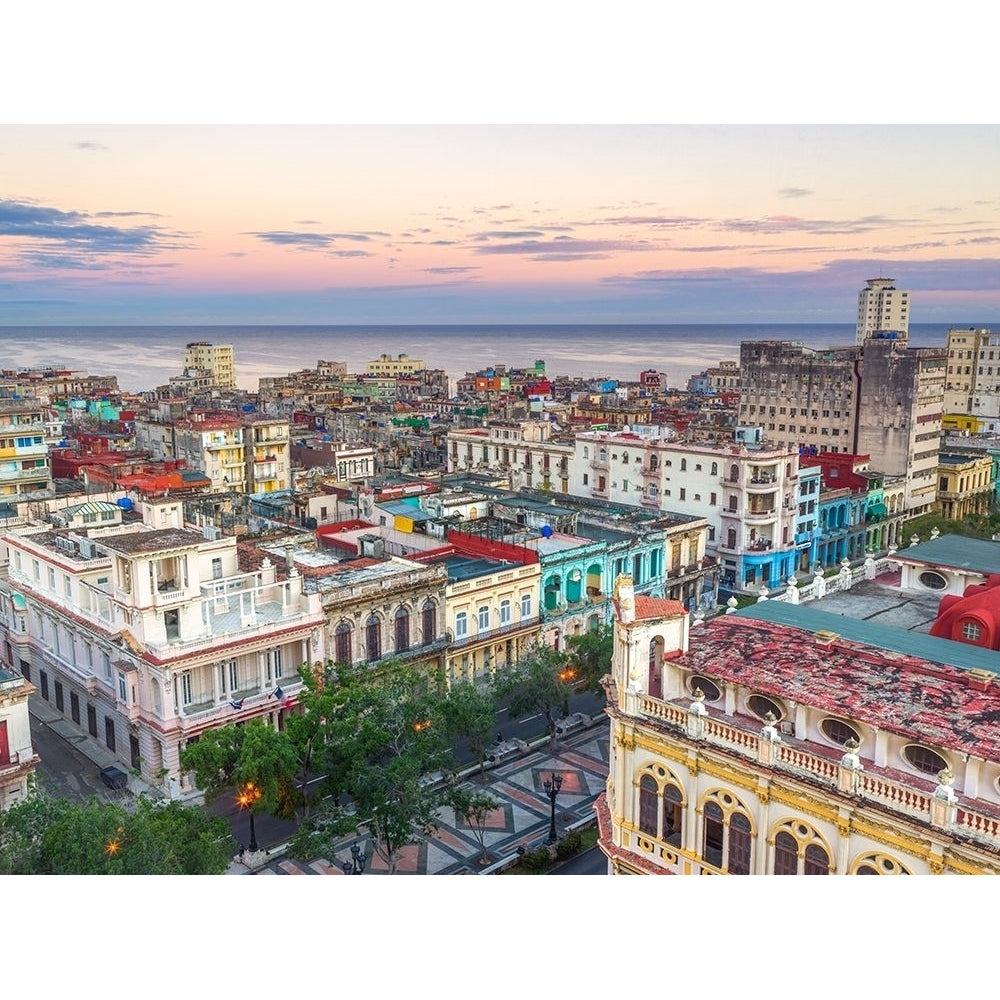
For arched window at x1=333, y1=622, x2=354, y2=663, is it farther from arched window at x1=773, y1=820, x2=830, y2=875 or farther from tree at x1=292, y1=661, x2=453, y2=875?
→ arched window at x1=773, y1=820, x2=830, y2=875

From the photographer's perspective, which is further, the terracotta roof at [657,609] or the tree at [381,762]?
the tree at [381,762]

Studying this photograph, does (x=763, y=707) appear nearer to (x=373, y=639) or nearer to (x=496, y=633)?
(x=373, y=639)

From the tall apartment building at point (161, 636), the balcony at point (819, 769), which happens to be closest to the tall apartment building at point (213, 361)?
the tall apartment building at point (161, 636)

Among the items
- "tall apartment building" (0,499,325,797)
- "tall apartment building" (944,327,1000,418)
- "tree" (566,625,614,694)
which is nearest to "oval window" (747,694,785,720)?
"tree" (566,625,614,694)

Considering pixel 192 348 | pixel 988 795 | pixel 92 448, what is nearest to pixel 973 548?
pixel 988 795

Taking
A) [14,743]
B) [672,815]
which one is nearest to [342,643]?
[14,743]

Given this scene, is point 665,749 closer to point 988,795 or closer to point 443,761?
point 988,795

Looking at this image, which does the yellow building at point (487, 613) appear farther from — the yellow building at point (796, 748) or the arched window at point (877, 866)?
the arched window at point (877, 866)
